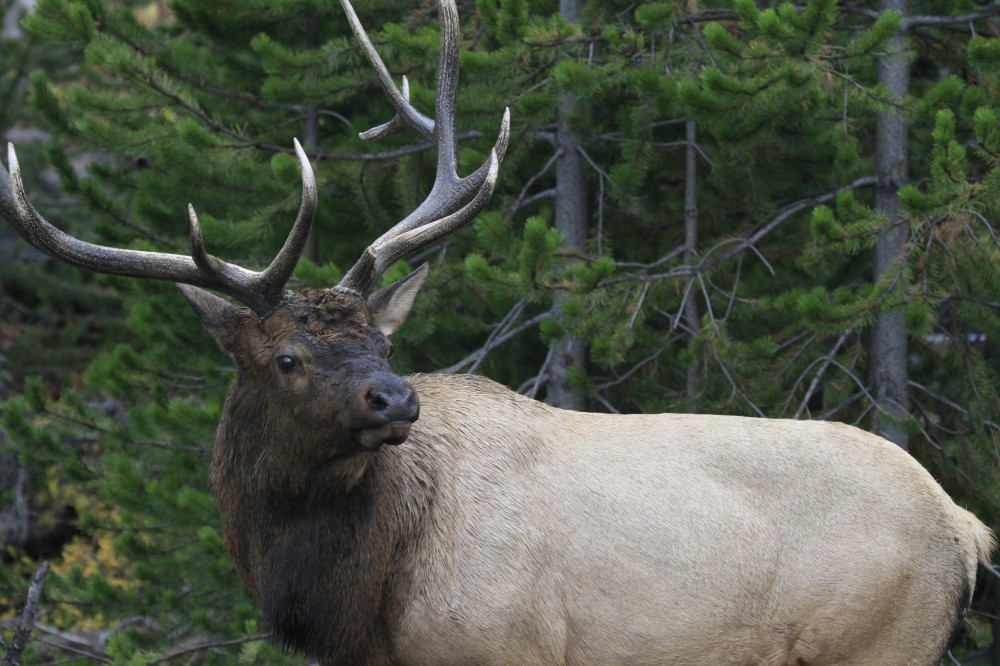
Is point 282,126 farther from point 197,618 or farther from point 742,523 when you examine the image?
point 742,523

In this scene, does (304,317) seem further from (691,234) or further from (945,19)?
(945,19)

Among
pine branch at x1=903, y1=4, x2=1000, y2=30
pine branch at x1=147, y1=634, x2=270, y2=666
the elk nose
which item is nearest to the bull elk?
the elk nose

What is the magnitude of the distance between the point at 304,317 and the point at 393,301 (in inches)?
25.5

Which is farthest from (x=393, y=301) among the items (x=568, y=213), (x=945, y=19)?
(x=945, y=19)

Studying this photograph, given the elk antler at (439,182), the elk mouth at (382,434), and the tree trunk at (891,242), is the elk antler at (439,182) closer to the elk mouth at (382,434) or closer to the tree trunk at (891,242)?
the elk mouth at (382,434)

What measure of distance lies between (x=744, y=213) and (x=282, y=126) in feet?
11.9

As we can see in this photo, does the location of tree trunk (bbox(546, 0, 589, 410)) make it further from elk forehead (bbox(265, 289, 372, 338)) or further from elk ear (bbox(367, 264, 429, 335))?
elk forehead (bbox(265, 289, 372, 338))

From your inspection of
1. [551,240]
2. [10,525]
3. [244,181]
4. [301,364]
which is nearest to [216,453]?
[301,364]

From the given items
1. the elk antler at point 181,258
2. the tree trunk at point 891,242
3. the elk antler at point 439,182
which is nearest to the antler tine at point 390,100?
the elk antler at point 439,182

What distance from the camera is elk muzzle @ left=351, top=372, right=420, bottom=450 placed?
14.0ft

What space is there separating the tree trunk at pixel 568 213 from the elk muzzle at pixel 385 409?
11.0 feet

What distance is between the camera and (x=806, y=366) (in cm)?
728

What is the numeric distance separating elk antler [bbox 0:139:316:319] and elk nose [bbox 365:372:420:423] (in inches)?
29.3

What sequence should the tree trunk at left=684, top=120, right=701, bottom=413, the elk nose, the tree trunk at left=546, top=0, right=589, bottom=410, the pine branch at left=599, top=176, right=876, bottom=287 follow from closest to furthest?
the elk nose → the pine branch at left=599, top=176, right=876, bottom=287 → the tree trunk at left=684, top=120, right=701, bottom=413 → the tree trunk at left=546, top=0, right=589, bottom=410
